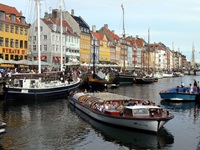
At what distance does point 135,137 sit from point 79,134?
4.45m

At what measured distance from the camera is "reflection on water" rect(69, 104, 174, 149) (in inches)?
961

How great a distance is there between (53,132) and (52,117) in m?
6.87

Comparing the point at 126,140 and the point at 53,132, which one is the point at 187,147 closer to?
the point at 126,140

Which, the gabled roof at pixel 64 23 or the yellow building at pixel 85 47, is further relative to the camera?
the yellow building at pixel 85 47

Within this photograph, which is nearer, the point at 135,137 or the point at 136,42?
the point at 135,137

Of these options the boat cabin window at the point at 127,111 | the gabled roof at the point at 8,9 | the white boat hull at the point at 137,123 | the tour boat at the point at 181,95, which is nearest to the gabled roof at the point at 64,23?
the gabled roof at the point at 8,9

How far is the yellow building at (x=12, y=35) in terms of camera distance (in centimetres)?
7112

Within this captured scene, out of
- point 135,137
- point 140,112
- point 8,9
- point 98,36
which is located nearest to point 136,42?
point 98,36

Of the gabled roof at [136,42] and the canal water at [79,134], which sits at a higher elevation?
the gabled roof at [136,42]

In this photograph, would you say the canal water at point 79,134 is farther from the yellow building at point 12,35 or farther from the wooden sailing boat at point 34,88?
the yellow building at point 12,35

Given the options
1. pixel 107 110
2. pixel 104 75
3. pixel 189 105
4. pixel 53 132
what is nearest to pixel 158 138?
pixel 107 110

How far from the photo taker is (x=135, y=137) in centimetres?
2616

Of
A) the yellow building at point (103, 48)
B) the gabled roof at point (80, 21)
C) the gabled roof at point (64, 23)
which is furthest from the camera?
the yellow building at point (103, 48)

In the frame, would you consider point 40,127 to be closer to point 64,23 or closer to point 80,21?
point 64,23
